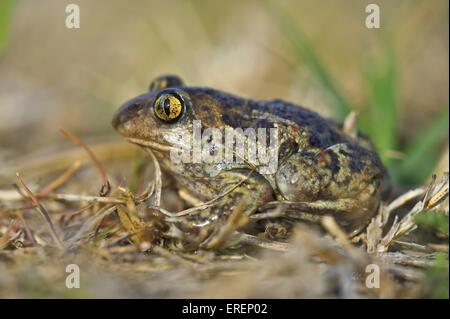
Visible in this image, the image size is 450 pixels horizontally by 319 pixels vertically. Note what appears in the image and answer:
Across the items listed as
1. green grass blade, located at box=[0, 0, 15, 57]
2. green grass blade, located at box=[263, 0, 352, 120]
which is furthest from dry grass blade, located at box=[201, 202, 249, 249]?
green grass blade, located at box=[0, 0, 15, 57]

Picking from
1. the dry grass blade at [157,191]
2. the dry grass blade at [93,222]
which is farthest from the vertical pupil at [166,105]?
the dry grass blade at [93,222]

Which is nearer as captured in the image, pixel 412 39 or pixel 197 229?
pixel 197 229

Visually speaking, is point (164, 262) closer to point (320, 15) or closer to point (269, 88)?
point (269, 88)

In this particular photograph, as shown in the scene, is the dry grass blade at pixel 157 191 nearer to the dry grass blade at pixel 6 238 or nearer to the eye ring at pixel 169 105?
the eye ring at pixel 169 105

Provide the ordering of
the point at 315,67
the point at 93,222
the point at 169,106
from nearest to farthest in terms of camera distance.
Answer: the point at 93,222, the point at 169,106, the point at 315,67

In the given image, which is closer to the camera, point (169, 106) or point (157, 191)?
point (157, 191)

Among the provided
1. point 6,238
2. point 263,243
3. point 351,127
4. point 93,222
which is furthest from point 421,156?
point 6,238

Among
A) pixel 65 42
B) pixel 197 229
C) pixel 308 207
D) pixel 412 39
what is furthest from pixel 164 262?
pixel 65 42

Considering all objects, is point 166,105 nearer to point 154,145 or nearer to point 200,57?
point 154,145
